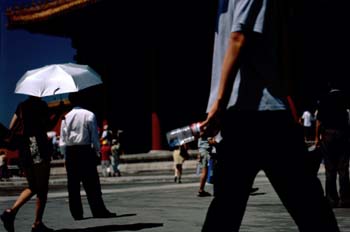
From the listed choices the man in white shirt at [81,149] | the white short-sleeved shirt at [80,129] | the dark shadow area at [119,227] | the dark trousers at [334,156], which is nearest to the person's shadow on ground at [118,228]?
the dark shadow area at [119,227]

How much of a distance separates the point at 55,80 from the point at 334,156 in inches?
126

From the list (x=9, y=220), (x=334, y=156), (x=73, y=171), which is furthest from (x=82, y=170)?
(x=334, y=156)

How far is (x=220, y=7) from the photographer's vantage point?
3.65 m

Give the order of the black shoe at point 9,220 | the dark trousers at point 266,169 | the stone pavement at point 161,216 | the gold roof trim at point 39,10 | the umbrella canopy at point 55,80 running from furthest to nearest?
1. the gold roof trim at point 39,10
2. the umbrella canopy at point 55,80
3. the stone pavement at point 161,216
4. the black shoe at point 9,220
5. the dark trousers at point 266,169

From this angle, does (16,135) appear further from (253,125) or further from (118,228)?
(253,125)

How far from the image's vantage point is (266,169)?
11.7 ft

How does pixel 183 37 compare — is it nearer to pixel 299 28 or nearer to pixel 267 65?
pixel 299 28

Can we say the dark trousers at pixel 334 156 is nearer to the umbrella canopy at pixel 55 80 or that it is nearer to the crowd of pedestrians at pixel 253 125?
the umbrella canopy at pixel 55 80

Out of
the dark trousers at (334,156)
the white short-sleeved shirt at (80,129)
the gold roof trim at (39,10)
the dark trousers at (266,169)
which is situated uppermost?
the gold roof trim at (39,10)

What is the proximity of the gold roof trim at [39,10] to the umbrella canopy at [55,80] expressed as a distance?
17930 mm

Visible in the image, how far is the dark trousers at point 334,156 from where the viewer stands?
8.62 m

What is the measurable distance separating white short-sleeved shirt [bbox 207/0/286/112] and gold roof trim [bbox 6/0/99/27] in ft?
75.6

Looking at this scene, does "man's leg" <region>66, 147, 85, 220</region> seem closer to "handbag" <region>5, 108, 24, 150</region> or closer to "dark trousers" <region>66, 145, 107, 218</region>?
"dark trousers" <region>66, 145, 107, 218</region>

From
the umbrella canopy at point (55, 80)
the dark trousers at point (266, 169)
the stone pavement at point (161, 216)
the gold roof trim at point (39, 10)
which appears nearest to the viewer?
the dark trousers at point (266, 169)
